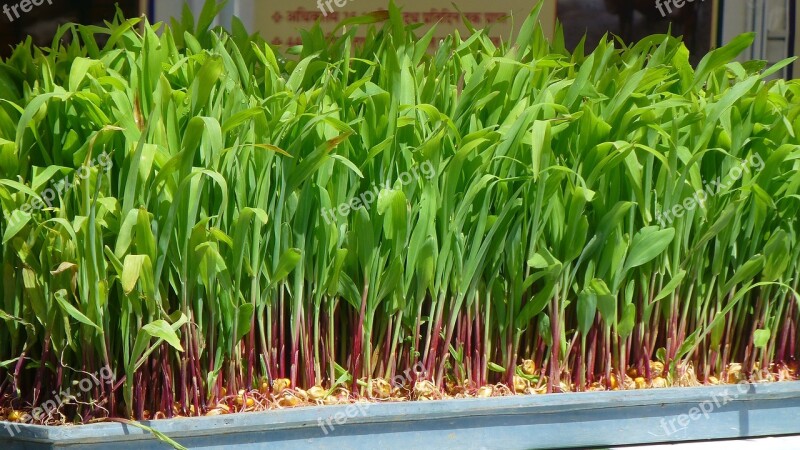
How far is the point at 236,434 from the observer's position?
1738mm

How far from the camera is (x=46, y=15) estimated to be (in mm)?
3949

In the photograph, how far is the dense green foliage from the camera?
67.6 inches

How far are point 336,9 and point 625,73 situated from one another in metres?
2.08

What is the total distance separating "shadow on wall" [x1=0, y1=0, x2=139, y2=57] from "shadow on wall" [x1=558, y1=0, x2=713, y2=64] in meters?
1.77

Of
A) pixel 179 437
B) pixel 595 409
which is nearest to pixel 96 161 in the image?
pixel 179 437

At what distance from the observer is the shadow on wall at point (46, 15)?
12.9 ft

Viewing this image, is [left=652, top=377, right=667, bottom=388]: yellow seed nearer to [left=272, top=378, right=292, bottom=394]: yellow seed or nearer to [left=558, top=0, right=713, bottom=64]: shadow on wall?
[left=272, top=378, right=292, bottom=394]: yellow seed

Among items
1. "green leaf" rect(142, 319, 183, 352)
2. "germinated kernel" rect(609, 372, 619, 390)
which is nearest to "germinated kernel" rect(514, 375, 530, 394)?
"germinated kernel" rect(609, 372, 619, 390)

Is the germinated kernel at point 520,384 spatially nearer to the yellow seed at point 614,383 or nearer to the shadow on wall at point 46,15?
the yellow seed at point 614,383

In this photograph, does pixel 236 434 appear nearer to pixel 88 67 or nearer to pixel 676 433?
pixel 88 67

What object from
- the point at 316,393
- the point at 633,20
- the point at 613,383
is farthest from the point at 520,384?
the point at 633,20

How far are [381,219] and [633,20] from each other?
2.75m

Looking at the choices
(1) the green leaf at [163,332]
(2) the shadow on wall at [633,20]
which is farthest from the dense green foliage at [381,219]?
(2) the shadow on wall at [633,20]

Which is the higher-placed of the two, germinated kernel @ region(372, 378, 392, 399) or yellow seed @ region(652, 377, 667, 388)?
germinated kernel @ region(372, 378, 392, 399)
